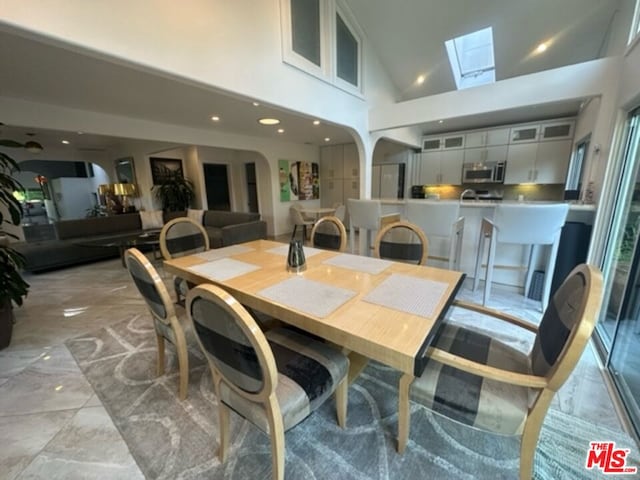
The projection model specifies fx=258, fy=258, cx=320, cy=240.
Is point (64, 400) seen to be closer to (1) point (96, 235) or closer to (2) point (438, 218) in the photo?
(2) point (438, 218)

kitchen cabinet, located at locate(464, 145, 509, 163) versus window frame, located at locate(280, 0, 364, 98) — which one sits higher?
window frame, located at locate(280, 0, 364, 98)

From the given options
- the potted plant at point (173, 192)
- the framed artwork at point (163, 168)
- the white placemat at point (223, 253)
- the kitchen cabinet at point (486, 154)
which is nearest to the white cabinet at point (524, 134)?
the kitchen cabinet at point (486, 154)

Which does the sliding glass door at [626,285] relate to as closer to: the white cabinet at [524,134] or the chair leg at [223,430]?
the chair leg at [223,430]

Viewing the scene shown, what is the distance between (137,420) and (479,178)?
21.5ft

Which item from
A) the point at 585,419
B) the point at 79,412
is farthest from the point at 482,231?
the point at 79,412

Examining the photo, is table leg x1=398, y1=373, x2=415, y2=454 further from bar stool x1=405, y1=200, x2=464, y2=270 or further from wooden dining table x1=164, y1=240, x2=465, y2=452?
bar stool x1=405, y1=200, x2=464, y2=270

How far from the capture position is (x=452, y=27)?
4059mm

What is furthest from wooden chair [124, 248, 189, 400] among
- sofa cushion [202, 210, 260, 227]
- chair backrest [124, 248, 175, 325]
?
sofa cushion [202, 210, 260, 227]

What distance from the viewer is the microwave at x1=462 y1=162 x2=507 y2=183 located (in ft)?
17.7

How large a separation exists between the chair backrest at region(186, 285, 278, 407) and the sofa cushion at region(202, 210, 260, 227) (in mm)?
4230

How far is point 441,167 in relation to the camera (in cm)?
611

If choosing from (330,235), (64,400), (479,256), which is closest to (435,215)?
(479,256)

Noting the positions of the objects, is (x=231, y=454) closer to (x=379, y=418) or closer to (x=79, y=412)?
(x=379, y=418)

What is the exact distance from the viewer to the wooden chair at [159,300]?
4.39ft
